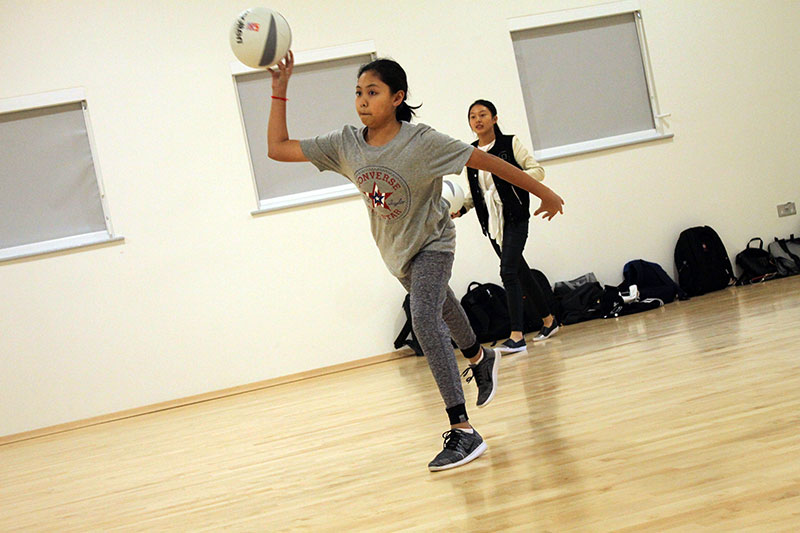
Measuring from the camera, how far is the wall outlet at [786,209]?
7000mm

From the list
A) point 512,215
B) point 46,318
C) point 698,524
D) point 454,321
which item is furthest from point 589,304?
point 698,524

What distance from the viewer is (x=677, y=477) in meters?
1.89

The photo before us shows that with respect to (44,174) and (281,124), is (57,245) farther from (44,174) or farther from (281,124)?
(281,124)

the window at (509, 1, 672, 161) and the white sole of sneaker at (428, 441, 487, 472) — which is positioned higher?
the window at (509, 1, 672, 161)

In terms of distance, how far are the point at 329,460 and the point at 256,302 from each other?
3.52m

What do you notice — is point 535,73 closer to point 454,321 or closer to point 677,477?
point 454,321

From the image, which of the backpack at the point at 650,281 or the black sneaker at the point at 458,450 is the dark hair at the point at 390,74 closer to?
the black sneaker at the point at 458,450

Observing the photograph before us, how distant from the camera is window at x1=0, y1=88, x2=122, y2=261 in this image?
6227 millimetres

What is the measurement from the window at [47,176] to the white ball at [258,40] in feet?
12.6

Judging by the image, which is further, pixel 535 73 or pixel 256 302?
pixel 535 73

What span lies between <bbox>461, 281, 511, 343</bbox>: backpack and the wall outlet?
2830mm

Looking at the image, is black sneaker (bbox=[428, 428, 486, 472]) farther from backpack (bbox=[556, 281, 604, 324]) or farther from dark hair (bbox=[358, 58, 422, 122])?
backpack (bbox=[556, 281, 604, 324])

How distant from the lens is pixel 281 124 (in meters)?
2.74

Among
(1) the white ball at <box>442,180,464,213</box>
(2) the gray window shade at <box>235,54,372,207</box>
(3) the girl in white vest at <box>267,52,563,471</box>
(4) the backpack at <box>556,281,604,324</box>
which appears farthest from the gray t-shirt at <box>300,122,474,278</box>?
(2) the gray window shade at <box>235,54,372,207</box>
